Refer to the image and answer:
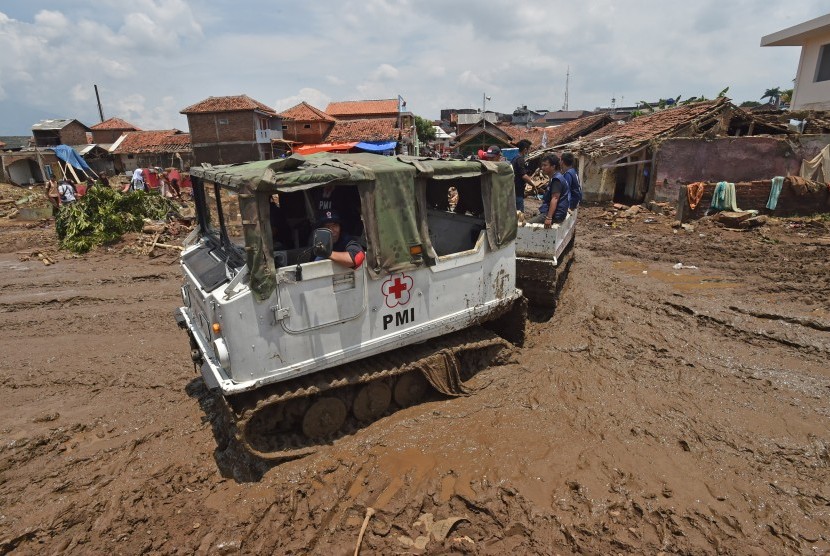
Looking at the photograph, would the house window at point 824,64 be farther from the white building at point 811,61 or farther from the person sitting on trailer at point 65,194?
the person sitting on trailer at point 65,194

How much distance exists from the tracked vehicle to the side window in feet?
0.20

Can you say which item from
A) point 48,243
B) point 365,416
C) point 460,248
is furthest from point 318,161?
point 48,243

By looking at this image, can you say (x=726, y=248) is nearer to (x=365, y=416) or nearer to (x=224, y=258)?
(x=365, y=416)

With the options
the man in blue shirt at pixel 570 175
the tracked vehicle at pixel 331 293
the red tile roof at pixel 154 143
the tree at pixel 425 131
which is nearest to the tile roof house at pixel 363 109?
the tree at pixel 425 131

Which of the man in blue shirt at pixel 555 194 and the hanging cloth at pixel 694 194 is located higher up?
the man in blue shirt at pixel 555 194

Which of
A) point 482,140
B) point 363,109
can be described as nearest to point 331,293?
point 482,140

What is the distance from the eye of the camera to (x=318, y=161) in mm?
4137

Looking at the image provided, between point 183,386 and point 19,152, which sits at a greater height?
point 19,152

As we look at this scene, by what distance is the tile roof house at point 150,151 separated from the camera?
38.5m

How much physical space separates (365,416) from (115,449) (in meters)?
2.38

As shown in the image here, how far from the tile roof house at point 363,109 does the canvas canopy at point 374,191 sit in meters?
52.6

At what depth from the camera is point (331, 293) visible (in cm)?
381

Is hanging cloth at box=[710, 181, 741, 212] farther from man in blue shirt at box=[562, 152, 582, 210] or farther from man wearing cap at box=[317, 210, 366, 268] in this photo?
man wearing cap at box=[317, 210, 366, 268]

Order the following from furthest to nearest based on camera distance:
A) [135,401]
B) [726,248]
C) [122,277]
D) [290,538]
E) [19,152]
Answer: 1. [19,152]
2. [726,248]
3. [122,277]
4. [135,401]
5. [290,538]
